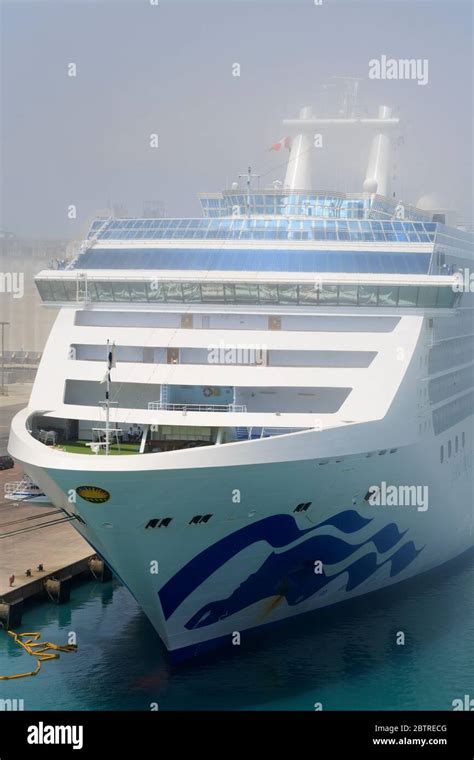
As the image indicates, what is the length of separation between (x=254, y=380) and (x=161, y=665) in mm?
6199

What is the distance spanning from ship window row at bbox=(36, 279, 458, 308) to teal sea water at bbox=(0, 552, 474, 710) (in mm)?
7021

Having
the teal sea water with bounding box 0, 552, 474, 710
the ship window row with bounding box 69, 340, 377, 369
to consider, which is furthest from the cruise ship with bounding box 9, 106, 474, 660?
the teal sea water with bounding box 0, 552, 474, 710

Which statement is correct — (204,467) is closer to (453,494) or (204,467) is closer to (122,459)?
(122,459)

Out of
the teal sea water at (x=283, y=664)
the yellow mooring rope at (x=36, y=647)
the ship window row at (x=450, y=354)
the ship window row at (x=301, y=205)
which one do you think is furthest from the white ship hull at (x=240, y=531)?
the ship window row at (x=301, y=205)

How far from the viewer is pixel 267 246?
28250mm

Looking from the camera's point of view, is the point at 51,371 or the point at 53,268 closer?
the point at 51,371

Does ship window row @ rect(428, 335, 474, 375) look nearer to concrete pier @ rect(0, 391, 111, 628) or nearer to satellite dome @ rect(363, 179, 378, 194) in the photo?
satellite dome @ rect(363, 179, 378, 194)

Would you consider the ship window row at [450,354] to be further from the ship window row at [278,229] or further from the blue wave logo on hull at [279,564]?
the blue wave logo on hull at [279,564]

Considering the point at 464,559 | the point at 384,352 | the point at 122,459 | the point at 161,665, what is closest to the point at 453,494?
the point at 464,559

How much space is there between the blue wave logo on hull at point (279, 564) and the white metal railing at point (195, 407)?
2502 millimetres

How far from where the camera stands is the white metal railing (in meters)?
24.8

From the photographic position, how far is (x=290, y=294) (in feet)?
A: 88.0

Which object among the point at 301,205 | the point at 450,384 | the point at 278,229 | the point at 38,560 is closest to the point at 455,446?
the point at 450,384

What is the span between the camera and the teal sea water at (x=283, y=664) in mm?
23734
